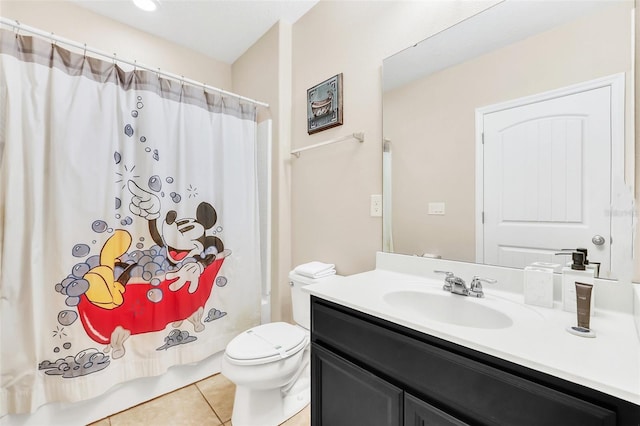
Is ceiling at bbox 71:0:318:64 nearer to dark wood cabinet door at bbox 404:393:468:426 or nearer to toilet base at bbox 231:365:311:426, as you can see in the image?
dark wood cabinet door at bbox 404:393:468:426

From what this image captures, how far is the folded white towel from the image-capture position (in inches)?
64.3

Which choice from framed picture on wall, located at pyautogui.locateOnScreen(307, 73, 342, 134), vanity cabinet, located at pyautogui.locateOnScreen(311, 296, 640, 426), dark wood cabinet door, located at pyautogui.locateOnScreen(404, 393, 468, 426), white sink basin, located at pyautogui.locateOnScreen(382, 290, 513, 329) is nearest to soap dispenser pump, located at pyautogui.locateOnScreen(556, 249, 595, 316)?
white sink basin, located at pyautogui.locateOnScreen(382, 290, 513, 329)

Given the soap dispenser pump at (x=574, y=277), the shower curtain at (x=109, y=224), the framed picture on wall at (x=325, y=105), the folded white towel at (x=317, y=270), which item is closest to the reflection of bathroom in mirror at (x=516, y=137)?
A: the soap dispenser pump at (x=574, y=277)

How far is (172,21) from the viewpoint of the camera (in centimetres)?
203

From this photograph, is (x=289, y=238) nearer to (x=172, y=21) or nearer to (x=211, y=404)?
(x=211, y=404)

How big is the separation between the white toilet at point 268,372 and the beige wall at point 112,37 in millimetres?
2126

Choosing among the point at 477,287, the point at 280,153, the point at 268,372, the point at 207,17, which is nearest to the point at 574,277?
the point at 477,287

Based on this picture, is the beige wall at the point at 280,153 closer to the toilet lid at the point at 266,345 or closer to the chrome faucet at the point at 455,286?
the toilet lid at the point at 266,345

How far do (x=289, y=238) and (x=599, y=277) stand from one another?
66.3 inches

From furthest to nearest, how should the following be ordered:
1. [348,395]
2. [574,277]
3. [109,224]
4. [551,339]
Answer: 1. [109,224]
2. [348,395]
3. [574,277]
4. [551,339]

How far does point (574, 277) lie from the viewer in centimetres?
85

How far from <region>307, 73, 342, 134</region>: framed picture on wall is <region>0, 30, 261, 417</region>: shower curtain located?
54cm

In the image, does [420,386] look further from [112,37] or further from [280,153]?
[112,37]

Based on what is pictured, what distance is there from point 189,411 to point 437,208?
174 centimetres
